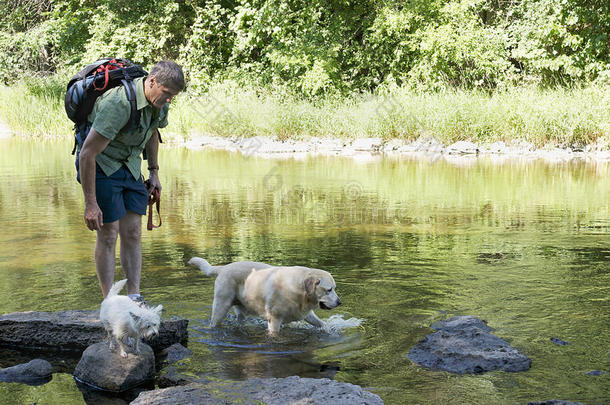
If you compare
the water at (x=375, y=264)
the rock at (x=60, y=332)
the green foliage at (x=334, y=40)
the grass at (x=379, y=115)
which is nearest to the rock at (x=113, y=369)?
the water at (x=375, y=264)

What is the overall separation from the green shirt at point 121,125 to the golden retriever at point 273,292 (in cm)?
109

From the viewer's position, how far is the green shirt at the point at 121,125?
186 inches

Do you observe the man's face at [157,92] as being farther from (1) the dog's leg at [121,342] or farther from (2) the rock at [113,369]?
(2) the rock at [113,369]

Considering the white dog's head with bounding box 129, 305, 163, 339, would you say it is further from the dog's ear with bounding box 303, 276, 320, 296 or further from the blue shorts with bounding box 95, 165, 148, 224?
the dog's ear with bounding box 303, 276, 320, 296

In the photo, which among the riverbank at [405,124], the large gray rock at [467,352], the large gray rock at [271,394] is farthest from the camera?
the riverbank at [405,124]

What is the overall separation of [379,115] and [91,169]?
711 inches

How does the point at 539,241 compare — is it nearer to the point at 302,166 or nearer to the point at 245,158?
the point at 302,166

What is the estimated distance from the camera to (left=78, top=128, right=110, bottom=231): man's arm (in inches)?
187

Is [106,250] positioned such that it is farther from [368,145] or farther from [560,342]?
[368,145]

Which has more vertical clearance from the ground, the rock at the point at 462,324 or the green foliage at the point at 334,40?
the green foliage at the point at 334,40

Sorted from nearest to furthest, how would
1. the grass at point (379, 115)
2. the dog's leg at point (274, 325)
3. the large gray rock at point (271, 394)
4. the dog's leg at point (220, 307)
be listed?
1. the large gray rock at point (271, 394)
2. the dog's leg at point (274, 325)
3. the dog's leg at point (220, 307)
4. the grass at point (379, 115)

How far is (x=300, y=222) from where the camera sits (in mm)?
10086

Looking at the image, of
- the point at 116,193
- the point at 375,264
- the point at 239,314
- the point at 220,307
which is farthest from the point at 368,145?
the point at 116,193

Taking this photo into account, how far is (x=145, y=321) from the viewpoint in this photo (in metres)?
4.33
